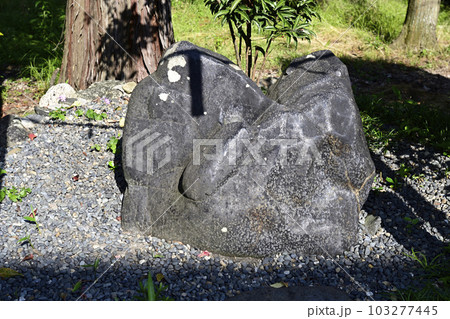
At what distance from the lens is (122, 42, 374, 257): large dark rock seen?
10.9 feet

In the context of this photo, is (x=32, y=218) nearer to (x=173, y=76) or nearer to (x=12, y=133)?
(x=173, y=76)

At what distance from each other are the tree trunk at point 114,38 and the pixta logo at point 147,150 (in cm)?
238

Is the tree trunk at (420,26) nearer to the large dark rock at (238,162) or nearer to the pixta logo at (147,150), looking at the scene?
the large dark rock at (238,162)

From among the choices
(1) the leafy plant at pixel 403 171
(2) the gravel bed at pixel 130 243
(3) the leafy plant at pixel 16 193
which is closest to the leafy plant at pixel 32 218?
(2) the gravel bed at pixel 130 243

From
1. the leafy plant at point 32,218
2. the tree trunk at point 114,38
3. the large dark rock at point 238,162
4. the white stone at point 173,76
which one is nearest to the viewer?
the large dark rock at point 238,162

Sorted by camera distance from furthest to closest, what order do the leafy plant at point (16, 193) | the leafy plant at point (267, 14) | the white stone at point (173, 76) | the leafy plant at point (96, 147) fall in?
1. the leafy plant at point (96, 147)
2. the leafy plant at point (267, 14)
3. the leafy plant at point (16, 193)
4. the white stone at point (173, 76)

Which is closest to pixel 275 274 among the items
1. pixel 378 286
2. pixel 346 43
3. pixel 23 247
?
pixel 378 286

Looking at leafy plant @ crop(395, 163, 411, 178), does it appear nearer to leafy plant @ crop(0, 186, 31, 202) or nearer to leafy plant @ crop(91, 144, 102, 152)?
leafy plant @ crop(91, 144, 102, 152)

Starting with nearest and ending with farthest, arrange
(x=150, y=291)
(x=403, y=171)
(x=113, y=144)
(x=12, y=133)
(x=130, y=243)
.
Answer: (x=150, y=291)
(x=130, y=243)
(x=403, y=171)
(x=113, y=144)
(x=12, y=133)

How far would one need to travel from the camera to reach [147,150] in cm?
343

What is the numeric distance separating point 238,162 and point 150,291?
41.6 inches

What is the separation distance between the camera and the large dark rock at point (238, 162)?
10.9ft

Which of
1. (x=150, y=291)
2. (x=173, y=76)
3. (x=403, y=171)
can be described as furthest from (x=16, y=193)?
(x=403, y=171)

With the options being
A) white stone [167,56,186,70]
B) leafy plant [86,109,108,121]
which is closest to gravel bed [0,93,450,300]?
leafy plant [86,109,108,121]
